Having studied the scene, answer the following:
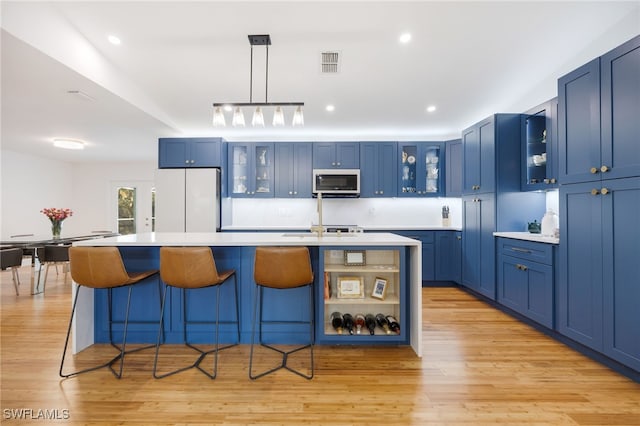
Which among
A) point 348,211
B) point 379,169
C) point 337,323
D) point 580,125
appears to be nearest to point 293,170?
point 348,211

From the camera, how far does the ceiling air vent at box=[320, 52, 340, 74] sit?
103 inches

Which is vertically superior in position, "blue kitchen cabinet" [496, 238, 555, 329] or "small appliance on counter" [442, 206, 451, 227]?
"small appliance on counter" [442, 206, 451, 227]

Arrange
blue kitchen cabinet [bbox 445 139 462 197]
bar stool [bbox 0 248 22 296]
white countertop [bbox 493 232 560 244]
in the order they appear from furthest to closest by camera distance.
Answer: blue kitchen cabinet [bbox 445 139 462 197], bar stool [bbox 0 248 22 296], white countertop [bbox 493 232 560 244]

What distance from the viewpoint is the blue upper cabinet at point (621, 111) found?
1.85 meters

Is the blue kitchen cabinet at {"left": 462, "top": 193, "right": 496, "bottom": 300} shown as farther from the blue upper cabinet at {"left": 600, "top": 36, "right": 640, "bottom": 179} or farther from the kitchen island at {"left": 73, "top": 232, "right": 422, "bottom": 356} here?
the kitchen island at {"left": 73, "top": 232, "right": 422, "bottom": 356}

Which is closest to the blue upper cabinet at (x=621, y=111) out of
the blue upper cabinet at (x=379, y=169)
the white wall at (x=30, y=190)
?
the blue upper cabinet at (x=379, y=169)

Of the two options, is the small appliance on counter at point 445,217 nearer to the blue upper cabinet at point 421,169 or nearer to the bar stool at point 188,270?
the blue upper cabinet at point 421,169

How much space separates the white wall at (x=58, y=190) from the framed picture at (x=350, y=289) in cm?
665

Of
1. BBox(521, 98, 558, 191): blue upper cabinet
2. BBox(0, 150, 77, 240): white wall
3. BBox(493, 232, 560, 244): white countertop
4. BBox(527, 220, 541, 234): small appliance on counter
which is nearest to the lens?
BBox(493, 232, 560, 244): white countertop

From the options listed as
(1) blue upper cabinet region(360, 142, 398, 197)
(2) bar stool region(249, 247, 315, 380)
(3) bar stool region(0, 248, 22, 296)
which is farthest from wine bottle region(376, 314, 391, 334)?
(3) bar stool region(0, 248, 22, 296)

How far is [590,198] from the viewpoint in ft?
6.98

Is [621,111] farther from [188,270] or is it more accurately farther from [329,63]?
[188,270]

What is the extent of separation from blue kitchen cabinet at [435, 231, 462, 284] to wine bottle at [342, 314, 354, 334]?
2.58 meters

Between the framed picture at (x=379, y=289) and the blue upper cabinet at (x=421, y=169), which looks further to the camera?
the blue upper cabinet at (x=421, y=169)
